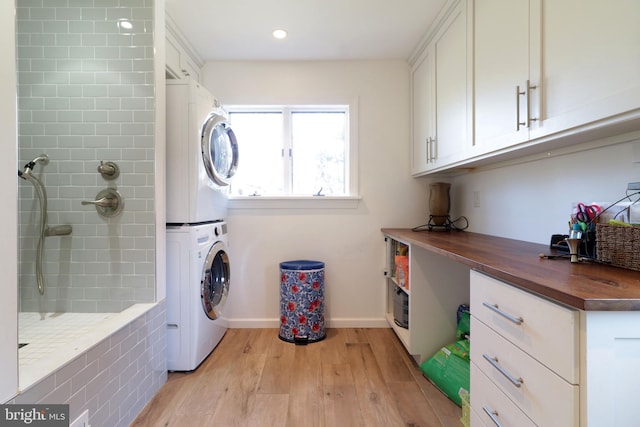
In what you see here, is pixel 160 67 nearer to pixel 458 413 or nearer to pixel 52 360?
pixel 52 360

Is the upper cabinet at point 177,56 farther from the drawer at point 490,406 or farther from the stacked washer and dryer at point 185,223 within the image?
the drawer at point 490,406

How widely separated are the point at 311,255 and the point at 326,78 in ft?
5.19

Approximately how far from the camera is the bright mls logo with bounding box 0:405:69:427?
2.78 ft

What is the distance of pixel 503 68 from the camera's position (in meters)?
1.29

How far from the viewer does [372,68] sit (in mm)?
2510

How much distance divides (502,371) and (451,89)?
5.16 feet

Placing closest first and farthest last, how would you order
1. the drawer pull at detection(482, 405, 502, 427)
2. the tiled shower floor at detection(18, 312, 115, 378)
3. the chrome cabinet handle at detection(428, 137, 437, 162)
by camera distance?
1. the drawer pull at detection(482, 405, 502, 427)
2. the tiled shower floor at detection(18, 312, 115, 378)
3. the chrome cabinet handle at detection(428, 137, 437, 162)

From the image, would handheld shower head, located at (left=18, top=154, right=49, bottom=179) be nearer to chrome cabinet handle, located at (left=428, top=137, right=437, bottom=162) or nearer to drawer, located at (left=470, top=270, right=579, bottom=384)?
drawer, located at (left=470, top=270, right=579, bottom=384)

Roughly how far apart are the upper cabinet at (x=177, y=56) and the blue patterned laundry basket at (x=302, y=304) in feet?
5.51

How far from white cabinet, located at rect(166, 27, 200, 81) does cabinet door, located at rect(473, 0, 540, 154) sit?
6.39 feet

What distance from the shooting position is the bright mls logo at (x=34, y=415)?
85 cm

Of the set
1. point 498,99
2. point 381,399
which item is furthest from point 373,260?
point 498,99

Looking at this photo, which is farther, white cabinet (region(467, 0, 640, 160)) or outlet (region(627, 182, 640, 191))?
outlet (region(627, 182, 640, 191))

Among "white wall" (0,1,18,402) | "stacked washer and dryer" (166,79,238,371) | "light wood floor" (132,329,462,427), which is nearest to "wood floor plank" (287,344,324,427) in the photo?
"light wood floor" (132,329,462,427)
